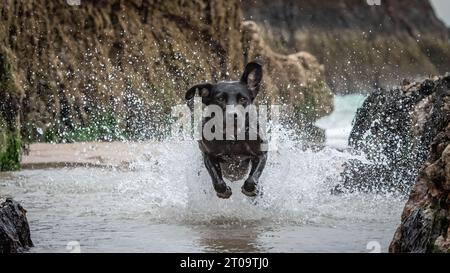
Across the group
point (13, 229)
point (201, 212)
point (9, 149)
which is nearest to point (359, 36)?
point (9, 149)

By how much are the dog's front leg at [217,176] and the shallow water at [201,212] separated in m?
0.22

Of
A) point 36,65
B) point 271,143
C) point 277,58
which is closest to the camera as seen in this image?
point 271,143

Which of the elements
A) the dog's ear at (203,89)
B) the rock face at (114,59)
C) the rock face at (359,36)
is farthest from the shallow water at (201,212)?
the rock face at (359,36)

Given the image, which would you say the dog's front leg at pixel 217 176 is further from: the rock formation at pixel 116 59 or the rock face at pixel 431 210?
the rock formation at pixel 116 59

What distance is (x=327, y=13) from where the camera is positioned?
56062mm

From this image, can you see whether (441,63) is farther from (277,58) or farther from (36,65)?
(36,65)

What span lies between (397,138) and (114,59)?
12845 millimetres

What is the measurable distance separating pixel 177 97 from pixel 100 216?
14601mm

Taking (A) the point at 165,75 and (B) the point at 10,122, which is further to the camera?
(A) the point at 165,75

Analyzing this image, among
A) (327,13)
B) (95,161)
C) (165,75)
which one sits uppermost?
(327,13)

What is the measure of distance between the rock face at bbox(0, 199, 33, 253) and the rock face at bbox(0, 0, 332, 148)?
10.5 meters

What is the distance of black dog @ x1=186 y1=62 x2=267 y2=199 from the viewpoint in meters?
7.93

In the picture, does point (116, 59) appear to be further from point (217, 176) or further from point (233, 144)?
point (217, 176)

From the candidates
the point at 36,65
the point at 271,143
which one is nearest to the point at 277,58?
the point at 36,65
